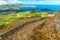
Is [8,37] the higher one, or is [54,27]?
[54,27]

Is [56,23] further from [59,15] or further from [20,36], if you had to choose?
[20,36]

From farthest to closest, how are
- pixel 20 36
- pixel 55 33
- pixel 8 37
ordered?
1. pixel 20 36
2. pixel 8 37
3. pixel 55 33

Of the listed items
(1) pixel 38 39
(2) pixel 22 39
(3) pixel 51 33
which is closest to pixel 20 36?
(2) pixel 22 39

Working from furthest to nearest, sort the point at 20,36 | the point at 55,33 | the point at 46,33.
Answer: the point at 20,36 < the point at 46,33 < the point at 55,33

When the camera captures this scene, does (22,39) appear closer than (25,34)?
Yes

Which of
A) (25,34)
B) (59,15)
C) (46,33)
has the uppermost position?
(59,15)

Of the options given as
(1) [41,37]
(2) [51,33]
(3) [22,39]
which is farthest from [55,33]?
(3) [22,39]

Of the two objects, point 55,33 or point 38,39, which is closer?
point 55,33

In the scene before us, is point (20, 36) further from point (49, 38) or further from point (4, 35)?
point (49, 38)

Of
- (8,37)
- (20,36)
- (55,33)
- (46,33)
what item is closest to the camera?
(55,33)
